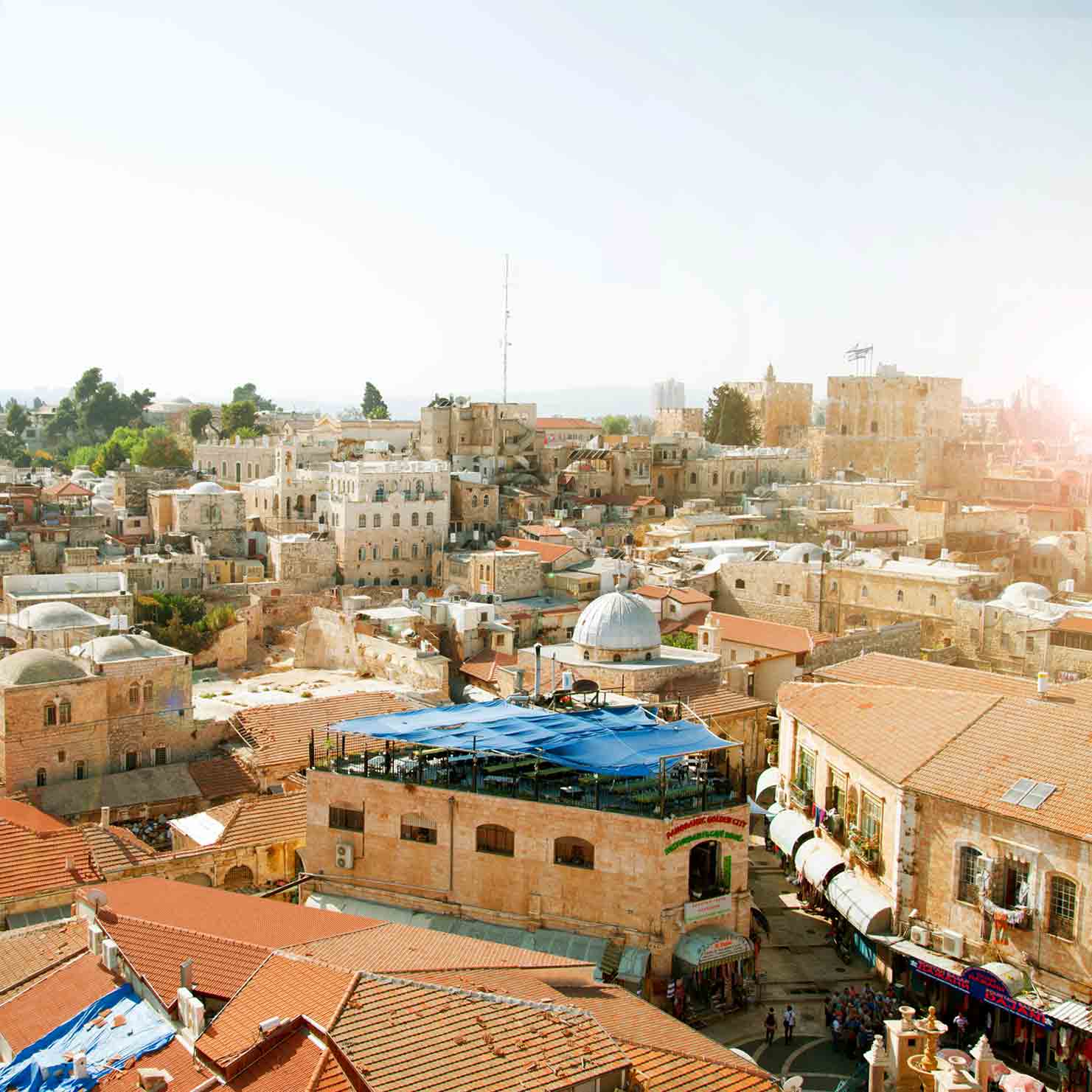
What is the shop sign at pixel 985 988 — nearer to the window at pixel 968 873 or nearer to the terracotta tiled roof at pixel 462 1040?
the window at pixel 968 873

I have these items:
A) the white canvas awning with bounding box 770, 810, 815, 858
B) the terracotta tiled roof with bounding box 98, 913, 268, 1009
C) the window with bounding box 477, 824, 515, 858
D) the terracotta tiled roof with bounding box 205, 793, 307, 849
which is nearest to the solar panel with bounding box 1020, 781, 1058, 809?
the white canvas awning with bounding box 770, 810, 815, 858

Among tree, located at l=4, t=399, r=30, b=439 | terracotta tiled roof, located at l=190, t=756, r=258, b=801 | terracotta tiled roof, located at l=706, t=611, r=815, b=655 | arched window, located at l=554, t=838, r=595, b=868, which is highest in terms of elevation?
tree, located at l=4, t=399, r=30, b=439

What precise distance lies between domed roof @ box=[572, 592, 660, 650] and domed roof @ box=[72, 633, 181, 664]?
11209mm

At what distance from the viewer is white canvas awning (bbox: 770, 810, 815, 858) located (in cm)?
2619

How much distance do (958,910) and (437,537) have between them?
38154 mm

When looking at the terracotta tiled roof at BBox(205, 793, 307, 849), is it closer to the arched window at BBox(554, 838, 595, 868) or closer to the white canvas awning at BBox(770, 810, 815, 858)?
the arched window at BBox(554, 838, 595, 868)

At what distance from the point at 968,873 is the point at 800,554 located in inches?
1053

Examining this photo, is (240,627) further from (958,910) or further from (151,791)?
(958,910)

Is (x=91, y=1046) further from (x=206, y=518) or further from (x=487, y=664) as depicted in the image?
(x=206, y=518)

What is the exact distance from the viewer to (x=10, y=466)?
84562 millimetres

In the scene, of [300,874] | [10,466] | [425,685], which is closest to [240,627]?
[425,685]

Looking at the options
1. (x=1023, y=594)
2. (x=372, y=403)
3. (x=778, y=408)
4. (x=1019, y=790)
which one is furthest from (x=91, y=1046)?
(x=372, y=403)

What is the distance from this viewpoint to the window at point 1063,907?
65.0 ft

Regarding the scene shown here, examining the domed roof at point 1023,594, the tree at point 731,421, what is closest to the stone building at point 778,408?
the tree at point 731,421
